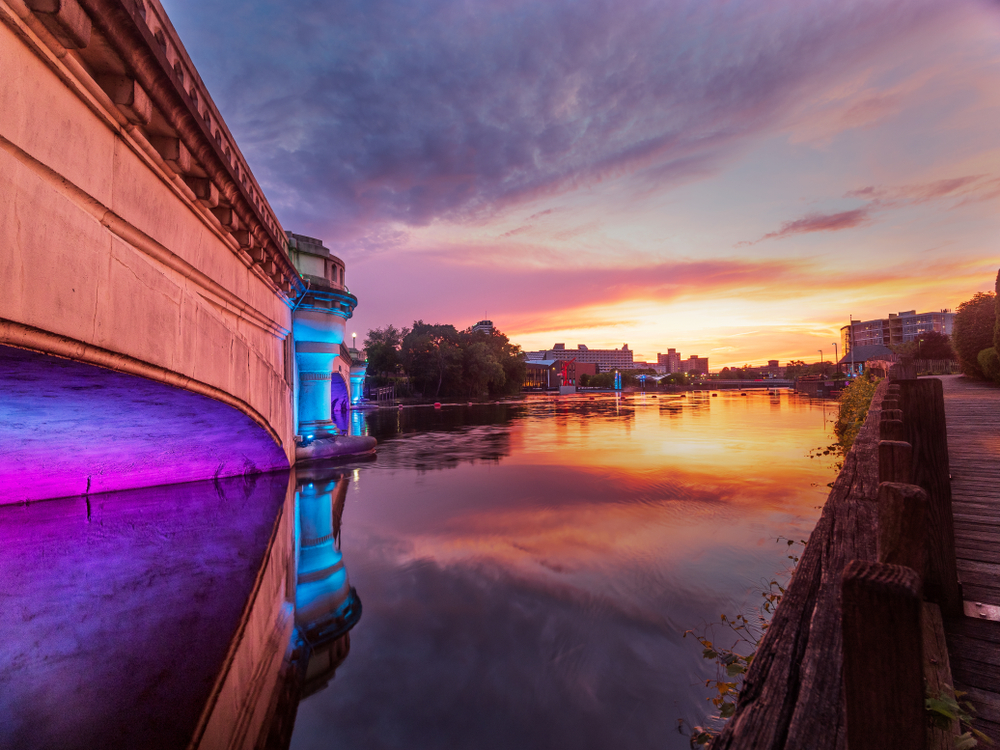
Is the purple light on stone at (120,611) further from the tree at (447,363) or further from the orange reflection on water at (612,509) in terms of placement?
the tree at (447,363)

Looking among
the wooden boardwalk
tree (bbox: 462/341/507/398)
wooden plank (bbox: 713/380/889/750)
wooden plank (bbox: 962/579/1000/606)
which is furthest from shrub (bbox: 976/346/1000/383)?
tree (bbox: 462/341/507/398)

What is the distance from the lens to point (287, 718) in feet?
11.9

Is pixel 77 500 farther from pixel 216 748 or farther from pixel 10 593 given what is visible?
pixel 216 748

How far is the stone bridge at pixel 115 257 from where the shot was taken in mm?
3176

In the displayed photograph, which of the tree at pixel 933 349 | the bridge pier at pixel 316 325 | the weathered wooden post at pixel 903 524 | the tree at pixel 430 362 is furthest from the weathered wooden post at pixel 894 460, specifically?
the tree at pixel 430 362

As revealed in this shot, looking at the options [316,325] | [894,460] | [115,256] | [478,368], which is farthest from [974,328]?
[478,368]

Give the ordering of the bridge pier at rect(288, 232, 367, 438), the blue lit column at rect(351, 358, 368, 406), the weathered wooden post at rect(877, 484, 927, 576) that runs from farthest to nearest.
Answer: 1. the blue lit column at rect(351, 358, 368, 406)
2. the bridge pier at rect(288, 232, 367, 438)
3. the weathered wooden post at rect(877, 484, 927, 576)

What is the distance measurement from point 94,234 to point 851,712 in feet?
18.5

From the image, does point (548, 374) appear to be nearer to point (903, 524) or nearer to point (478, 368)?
point (478, 368)

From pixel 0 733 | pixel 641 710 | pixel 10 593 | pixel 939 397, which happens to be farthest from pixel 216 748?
pixel 939 397

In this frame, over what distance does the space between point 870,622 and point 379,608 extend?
207 inches

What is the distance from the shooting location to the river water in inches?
138

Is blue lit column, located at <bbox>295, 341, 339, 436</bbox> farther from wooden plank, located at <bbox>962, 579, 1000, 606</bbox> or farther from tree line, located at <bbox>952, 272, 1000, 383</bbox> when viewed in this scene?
tree line, located at <bbox>952, 272, 1000, 383</bbox>

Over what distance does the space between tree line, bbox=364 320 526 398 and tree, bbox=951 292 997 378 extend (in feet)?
189
